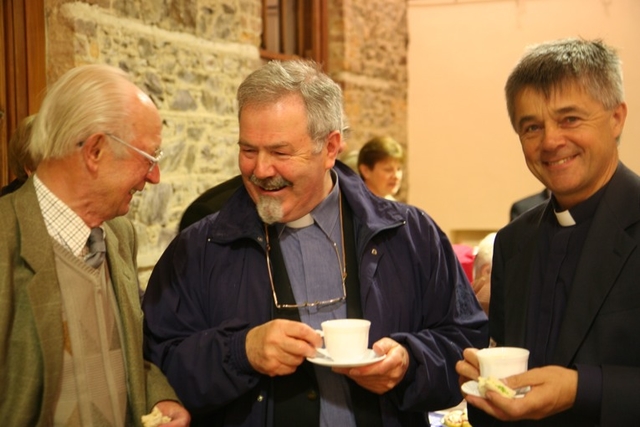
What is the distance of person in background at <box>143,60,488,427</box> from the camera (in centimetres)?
234

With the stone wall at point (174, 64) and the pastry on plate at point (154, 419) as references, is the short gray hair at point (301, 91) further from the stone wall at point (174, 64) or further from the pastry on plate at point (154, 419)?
the stone wall at point (174, 64)

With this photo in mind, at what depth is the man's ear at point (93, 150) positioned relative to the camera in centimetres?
213

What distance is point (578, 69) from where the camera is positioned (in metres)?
2.11

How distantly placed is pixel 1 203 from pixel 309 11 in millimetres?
A: 5975

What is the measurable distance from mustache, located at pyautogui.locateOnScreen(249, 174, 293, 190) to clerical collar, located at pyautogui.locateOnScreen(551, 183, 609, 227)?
0.77m

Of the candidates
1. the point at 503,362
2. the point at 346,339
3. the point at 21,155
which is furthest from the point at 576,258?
the point at 21,155

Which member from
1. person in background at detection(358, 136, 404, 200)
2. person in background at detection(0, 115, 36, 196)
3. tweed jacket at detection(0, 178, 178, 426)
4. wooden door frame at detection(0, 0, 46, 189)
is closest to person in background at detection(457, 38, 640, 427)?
tweed jacket at detection(0, 178, 178, 426)

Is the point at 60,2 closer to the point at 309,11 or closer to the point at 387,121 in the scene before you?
the point at 309,11

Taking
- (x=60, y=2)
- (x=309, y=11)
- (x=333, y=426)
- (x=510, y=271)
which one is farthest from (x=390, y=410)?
(x=309, y=11)

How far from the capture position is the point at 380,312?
2.41m

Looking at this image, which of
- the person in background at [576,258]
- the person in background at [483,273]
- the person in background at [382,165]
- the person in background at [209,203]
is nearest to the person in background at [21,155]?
the person in background at [209,203]

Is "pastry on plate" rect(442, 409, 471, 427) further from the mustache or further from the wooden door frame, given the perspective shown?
the wooden door frame

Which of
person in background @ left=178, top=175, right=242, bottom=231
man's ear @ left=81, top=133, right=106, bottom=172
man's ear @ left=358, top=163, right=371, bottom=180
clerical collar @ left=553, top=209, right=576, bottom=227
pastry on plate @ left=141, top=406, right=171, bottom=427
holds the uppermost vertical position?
man's ear @ left=81, top=133, right=106, bottom=172

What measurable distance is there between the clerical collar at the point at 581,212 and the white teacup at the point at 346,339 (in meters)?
0.61
